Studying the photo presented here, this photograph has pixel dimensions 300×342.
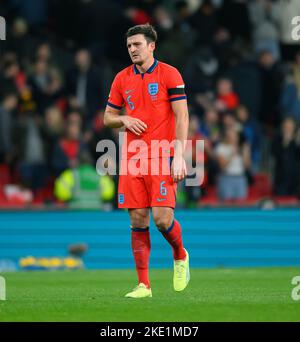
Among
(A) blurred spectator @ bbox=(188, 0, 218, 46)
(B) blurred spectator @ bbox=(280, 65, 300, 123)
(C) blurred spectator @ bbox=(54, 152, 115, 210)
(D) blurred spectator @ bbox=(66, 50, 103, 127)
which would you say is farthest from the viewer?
(A) blurred spectator @ bbox=(188, 0, 218, 46)

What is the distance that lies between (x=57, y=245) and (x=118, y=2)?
661cm

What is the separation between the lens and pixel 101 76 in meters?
21.0

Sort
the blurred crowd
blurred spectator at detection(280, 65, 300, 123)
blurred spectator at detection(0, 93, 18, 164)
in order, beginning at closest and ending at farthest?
blurred spectator at detection(0, 93, 18, 164), the blurred crowd, blurred spectator at detection(280, 65, 300, 123)

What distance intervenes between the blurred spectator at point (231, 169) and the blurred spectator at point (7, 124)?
3698 millimetres

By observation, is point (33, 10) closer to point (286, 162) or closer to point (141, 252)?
point (286, 162)

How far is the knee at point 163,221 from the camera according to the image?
1125 centimetres

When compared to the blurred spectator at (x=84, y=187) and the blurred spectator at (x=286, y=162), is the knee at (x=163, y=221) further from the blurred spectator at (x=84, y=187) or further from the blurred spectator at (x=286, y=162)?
the blurred spectator at (x=286, y=162)

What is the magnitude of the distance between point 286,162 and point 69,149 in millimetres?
3911

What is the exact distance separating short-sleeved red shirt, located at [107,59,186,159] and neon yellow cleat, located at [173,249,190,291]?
1153 mm

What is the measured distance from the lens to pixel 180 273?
11.7 metres

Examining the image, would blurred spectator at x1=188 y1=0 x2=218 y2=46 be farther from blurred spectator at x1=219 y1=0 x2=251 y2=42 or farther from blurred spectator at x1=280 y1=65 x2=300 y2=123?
blurred spectator at x1=280 y1=65 x2=300 y2=123

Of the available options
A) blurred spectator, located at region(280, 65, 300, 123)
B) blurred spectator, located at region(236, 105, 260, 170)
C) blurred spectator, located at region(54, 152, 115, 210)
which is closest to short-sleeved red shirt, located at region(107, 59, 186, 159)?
blurred spectator, located at region(54, 152, 115, 210)

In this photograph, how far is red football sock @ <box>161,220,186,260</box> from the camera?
449 inches
